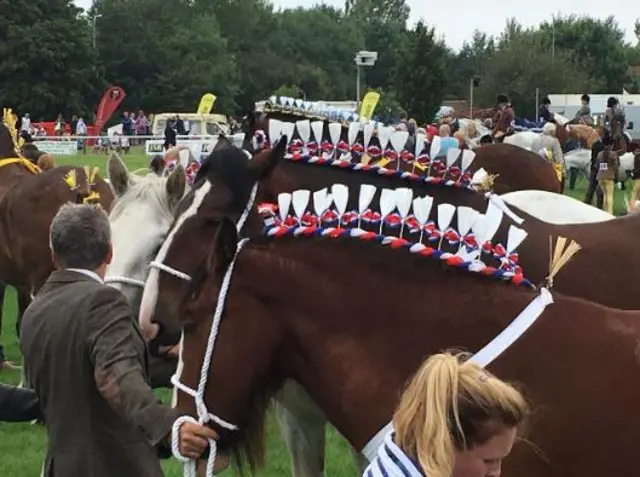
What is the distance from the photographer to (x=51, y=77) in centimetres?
6075

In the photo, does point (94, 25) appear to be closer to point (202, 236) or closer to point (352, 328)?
point (202, 236)

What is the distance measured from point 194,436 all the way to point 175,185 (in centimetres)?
245

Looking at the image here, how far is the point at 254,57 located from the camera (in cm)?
8494

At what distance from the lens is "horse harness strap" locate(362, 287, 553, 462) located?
9.07 feet

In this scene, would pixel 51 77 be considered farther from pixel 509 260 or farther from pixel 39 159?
pixel 509 260

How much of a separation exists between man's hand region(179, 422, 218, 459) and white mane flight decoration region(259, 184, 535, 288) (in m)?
0.63

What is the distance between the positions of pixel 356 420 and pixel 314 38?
90.3 meters

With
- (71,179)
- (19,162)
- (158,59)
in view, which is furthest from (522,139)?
(158,59)

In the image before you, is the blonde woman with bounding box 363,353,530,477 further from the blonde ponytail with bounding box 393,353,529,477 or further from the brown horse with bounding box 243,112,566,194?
the brown horse with bounding box 243,112,566,194

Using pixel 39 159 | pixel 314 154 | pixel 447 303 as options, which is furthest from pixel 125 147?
pixel 447 303

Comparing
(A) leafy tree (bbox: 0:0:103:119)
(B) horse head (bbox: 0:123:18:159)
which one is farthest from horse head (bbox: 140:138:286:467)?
(A) leafy tree (bbox: 0:0:103:119)

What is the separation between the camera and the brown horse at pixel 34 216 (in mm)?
7852

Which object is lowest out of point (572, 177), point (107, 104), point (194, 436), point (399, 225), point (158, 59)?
point (572, 177)

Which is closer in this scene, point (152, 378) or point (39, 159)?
point (152, 378)
